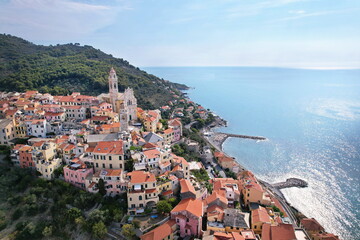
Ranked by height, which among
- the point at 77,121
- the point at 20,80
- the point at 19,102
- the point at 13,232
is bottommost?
the point at 13,232

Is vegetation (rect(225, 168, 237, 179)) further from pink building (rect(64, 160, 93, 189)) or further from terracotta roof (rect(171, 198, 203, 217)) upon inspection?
pink building (rect(64, 160, 93, 189))

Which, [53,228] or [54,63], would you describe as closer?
[53,228]

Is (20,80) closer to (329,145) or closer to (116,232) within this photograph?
(116,232)

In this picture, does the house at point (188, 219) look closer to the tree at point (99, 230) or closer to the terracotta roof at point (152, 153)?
the tree at point (99, 230)

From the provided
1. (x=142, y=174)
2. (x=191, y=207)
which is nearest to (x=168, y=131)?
(x=142, y=174)

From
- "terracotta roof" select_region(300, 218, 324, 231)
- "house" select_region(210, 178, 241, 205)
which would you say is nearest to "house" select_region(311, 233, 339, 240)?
"terracotta roof" select_region(300, 218, 324, 231)

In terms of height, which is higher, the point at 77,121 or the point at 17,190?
the point at 77,121

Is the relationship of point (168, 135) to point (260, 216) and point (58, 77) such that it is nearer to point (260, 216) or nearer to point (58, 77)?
point (260, 216)

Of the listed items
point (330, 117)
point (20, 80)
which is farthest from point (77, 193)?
point (330, 117)
